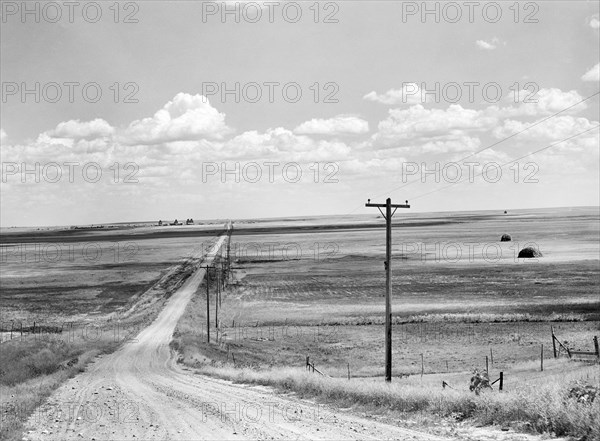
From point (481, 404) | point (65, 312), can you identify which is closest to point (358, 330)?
point (481, 404)

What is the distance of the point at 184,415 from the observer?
817 inches

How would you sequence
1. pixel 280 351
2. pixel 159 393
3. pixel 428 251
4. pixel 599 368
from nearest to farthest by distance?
pixel 159 393 → pixel 599 368 → pixel 280 351 → pixel 428 251

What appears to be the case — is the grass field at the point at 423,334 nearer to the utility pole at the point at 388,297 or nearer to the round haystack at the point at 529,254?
the utility pole at the point at 388,297

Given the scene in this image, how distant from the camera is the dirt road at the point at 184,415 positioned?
17.6 meters

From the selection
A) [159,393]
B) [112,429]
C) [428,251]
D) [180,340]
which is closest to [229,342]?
[180,340]

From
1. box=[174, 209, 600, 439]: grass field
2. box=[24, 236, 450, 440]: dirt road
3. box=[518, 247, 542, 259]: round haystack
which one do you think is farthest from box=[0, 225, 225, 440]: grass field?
box=[518, 247, 542, 259]: round haystack

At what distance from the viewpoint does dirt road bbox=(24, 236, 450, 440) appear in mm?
17578

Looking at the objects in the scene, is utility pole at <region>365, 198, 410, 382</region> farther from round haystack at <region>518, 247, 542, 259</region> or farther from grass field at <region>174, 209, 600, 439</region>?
round haystack at <region>518, 247, 542, 259</region>

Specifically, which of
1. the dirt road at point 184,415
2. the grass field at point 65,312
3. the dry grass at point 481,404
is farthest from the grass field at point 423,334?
the grass field at point 65,312

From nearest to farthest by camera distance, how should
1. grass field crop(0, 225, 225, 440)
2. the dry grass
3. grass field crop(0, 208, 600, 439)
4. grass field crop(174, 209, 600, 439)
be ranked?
1. the dry grass
2. grass field crop(174, 209, 600, 439)
3. grass field crop(0, 208, 600, 439)
4. grass field crop(0, 225, 225, 440)

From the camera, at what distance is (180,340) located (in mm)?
49500

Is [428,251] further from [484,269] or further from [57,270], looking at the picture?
[57,270]

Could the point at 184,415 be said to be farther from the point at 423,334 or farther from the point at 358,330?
the point at 358,330

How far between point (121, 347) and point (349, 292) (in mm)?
42491
